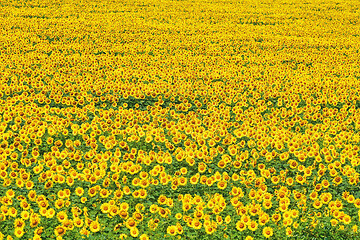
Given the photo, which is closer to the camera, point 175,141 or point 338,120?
point 175,141

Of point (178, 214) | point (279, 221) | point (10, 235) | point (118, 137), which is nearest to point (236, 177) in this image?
point (279, 221)

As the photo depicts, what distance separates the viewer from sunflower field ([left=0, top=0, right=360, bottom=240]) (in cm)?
480

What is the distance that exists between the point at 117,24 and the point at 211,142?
1292 centimetres

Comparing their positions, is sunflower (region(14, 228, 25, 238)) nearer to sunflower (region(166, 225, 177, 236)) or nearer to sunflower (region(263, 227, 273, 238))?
sunflower (region(166, 225, 177, 236))

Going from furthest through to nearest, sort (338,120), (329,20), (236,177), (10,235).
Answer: (329,20) → (338,120) → (236,177) → (10,235)

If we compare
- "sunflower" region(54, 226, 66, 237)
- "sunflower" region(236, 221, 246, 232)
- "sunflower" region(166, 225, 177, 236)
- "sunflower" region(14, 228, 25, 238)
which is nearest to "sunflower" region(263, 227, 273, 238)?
"sunflower" region(236, 221, 246, 232)

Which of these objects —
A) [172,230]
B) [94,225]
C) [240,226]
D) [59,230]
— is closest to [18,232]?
[59,230]

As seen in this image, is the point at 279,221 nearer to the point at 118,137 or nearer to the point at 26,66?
the point at 118,137

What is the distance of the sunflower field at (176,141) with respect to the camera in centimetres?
480

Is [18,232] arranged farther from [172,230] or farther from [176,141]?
[176,141]

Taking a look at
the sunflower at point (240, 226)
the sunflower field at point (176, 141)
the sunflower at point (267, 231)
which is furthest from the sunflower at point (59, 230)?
the sunflower at point (267, 231)

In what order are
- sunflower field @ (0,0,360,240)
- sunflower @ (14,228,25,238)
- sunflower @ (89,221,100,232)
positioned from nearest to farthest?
sunflower @ (14,228,25,238) → sunflower @ (89,221,100,232) → sunflower field @ (0,0,360,240)

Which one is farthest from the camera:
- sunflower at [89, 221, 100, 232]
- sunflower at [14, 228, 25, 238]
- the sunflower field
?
the sunflower field

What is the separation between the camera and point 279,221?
16.2 feet
